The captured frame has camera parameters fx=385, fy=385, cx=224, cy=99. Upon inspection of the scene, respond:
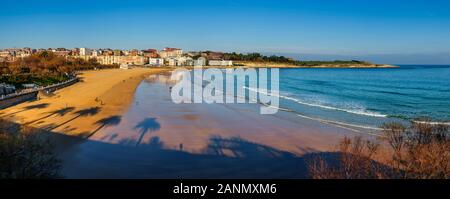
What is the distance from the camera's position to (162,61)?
179 meters

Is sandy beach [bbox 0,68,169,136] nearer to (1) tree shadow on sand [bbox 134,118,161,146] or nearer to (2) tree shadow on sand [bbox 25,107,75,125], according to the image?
(2) tree shadow on sand [bbox 25,107,75,125]


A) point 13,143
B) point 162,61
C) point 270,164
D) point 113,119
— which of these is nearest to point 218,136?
point 270,164

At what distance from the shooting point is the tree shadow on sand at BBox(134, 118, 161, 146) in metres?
19.5

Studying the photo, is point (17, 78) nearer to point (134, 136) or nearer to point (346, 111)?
point (134, 136)

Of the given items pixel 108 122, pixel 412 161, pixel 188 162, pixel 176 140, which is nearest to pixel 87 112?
pixel 108 122

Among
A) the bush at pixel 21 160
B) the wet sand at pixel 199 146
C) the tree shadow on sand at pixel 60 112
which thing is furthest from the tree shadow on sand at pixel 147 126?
the bush at pixel 21 160

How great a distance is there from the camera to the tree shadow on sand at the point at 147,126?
768 inches

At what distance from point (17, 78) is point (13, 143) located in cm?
3941

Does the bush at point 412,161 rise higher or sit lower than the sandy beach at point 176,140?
higher

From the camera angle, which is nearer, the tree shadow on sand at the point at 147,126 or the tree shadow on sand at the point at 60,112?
the tree shadow on sand at the point at 147,126

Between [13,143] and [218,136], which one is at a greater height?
[13,143]

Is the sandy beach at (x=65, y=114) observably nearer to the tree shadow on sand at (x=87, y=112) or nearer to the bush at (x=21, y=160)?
the tree shadow on sand at (x=87, y=112)
